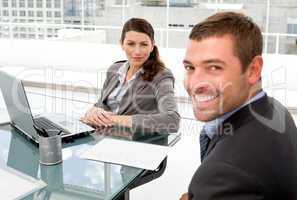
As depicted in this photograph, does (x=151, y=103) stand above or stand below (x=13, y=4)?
below

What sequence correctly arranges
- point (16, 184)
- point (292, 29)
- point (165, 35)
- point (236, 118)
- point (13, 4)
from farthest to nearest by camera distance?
1. point (13, 4)
2. point (165, 35)
3. point (292, 29)
4. point (16, 184)
5. point (236, 118)

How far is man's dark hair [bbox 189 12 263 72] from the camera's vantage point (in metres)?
0.87

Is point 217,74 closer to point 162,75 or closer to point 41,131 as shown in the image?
point 41,131

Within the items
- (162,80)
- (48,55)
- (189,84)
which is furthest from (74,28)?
(189,84)

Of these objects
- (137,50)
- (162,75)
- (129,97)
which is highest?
(137,50)

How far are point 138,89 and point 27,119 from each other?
677 mm

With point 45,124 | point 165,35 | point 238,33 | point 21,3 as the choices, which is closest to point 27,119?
point 45,124

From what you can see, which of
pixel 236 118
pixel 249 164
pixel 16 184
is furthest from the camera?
pixel 16 184

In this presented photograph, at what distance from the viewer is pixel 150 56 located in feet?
6.69

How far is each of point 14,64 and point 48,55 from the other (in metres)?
0.55

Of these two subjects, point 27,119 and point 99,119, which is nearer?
point 27,119

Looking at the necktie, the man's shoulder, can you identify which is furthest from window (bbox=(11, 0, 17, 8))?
the necktie

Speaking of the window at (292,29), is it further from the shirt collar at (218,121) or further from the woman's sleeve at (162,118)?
the shirt collar at (218,121)

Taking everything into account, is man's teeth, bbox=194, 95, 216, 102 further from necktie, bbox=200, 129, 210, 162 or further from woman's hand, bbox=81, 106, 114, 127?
woman's hand, bbox=81, 106, 114, 127
